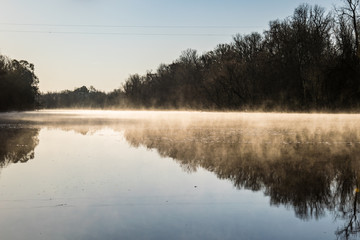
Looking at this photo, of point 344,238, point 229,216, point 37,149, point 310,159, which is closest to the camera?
point 344,238

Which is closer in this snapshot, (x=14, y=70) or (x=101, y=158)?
(x=101, y=158)

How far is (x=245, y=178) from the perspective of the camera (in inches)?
354

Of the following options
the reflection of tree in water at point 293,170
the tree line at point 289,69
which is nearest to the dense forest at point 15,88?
the tree line at point 289,69

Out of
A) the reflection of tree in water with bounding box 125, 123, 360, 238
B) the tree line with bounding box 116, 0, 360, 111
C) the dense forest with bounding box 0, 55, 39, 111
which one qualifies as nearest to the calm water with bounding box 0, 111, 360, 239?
the reflection of tree in water with bounding box 125, 123, 360, 238

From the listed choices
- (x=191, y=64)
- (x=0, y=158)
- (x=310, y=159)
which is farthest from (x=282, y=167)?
(x=191, y=64)

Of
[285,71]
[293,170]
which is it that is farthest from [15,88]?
[293,170]

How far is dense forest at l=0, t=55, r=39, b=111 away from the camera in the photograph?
6900 centimetres

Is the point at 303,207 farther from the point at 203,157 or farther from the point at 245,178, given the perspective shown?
the point at 203,157

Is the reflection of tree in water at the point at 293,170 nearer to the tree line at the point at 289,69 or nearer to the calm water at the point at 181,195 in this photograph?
the calm water at the point at 181,195

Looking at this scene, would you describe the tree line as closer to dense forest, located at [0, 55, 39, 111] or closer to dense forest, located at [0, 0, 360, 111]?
dense forest, located at [0, 0, 360, 111]

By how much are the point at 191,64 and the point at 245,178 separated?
287 feet

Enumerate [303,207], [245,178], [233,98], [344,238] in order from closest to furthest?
1. [344,238]
2. [303,207]
3. [245,178]
4. [233,98]

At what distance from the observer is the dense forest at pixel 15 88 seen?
226ft

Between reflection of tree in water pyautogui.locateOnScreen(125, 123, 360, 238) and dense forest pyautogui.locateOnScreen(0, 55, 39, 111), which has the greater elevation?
dense forest pyautogui.locateOnScreen(0, 55, 39, 111)
